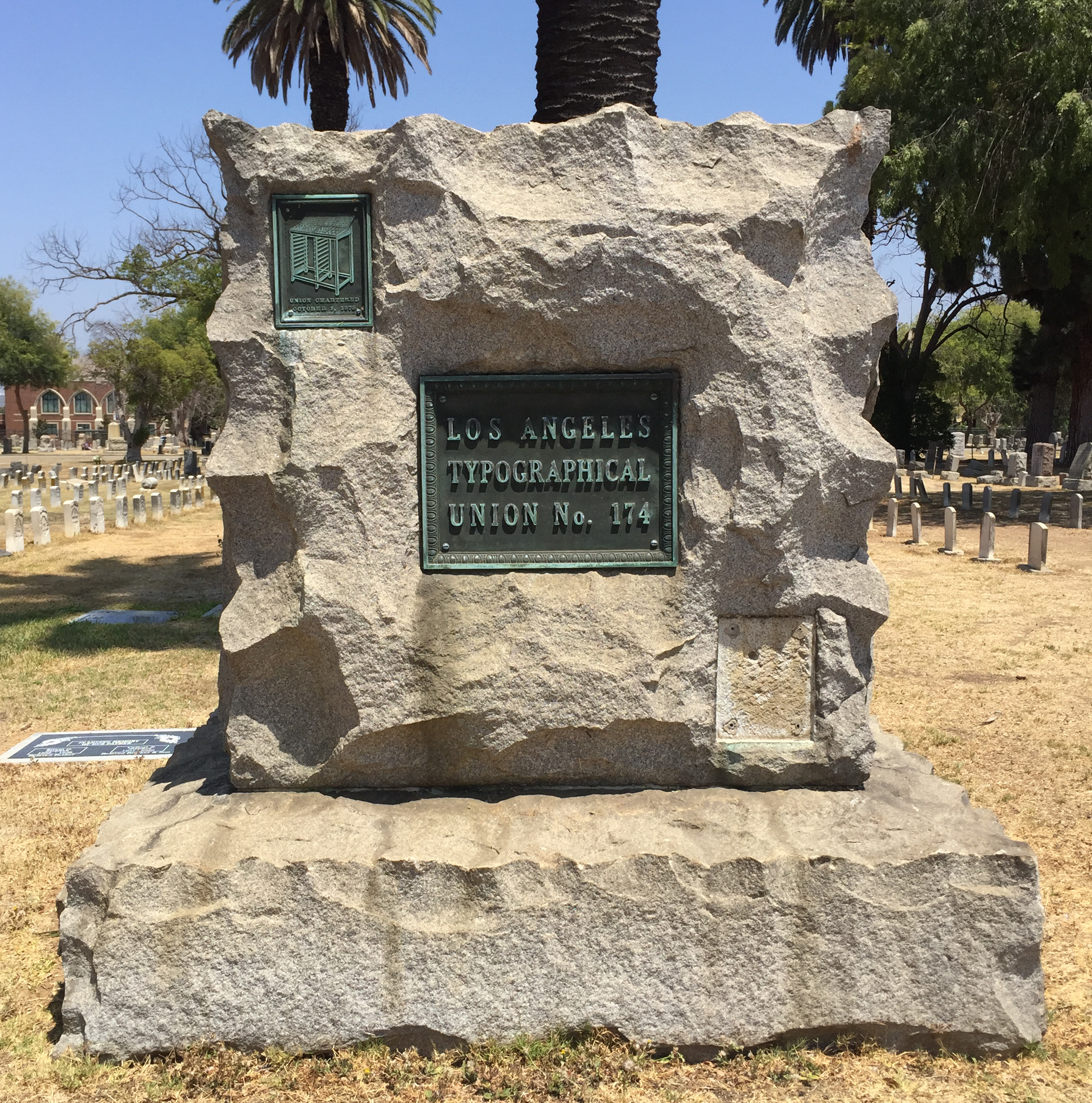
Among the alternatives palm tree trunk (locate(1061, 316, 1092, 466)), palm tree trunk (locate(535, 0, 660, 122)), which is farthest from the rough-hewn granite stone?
palm tree trunk (locate(1061, 316, 1092, 466))

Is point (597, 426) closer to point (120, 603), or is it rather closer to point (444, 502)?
point (444, 502)

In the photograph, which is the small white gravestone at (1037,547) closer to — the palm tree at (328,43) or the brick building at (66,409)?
the palm tree at (328,43)

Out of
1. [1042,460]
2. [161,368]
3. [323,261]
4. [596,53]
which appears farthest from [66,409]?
[323,261]

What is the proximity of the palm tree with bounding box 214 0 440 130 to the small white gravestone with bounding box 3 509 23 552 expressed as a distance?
7.17m

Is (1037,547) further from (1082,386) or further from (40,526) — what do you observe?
(1082,386)

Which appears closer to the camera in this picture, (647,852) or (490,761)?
(647,852)

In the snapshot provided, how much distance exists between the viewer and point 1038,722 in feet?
22.6

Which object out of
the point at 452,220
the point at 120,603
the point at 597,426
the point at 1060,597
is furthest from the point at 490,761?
the point at 1060,597

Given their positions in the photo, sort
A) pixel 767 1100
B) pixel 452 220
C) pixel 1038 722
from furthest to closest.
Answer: pixel 1038 722 → pixel 452 220 → pixel 767 1100

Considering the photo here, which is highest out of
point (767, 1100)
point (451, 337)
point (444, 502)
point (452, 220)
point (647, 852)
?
point (452, 220)

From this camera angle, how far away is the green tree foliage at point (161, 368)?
1789 inches

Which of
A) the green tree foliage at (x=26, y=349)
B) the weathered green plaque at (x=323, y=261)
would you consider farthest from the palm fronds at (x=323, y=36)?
the green tree foliage at (x=26, y=349)

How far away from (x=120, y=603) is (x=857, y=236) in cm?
967

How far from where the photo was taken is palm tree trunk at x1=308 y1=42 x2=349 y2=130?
15.2 metres
